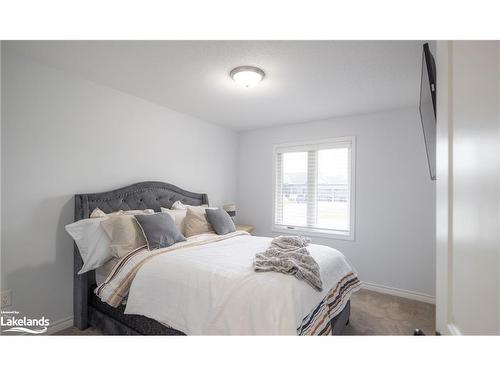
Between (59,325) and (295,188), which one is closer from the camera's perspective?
(59,325)

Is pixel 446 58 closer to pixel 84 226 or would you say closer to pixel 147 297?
pixel 147 297

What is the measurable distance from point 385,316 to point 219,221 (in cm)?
210

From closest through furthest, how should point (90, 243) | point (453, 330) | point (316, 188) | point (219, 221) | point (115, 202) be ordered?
point (453, 330) → point (90, 243) → point (115, 202) → point (219, 221) → point (316, 188)

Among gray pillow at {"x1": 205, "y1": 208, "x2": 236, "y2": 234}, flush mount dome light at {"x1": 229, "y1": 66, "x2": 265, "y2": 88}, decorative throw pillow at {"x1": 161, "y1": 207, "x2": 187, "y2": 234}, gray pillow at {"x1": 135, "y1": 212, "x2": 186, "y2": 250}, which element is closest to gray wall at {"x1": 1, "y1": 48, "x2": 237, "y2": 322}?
decorative throw pillow at {"x1": 161, "y1": 207, "x2": 187, "y2": 234}

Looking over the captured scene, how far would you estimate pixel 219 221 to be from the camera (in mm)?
2965

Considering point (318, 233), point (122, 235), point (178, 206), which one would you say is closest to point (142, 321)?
point (122, 235)

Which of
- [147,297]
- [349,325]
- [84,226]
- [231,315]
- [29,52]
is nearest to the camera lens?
[231,315]

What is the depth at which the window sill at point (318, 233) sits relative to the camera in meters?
3.62

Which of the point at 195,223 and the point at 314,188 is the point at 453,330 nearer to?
the point at 195,223

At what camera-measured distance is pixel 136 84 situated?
2590 mm

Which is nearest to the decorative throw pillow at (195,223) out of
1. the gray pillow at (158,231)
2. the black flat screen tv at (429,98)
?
the gray pillow at (158,231)

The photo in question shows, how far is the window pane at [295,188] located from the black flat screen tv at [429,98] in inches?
93.5
